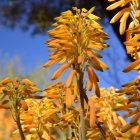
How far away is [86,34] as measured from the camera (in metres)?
0.84

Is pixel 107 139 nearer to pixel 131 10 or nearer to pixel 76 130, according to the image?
pixel 76 130

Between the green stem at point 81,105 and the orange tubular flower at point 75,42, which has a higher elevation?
the orange tubular flower at point 75,42

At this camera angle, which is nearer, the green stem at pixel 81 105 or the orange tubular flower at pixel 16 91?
the green stem at pixel 81 105

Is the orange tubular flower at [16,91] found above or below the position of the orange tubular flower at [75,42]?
below

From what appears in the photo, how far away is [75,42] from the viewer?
819 mm

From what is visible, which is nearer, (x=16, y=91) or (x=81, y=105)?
(x=81, y=105)

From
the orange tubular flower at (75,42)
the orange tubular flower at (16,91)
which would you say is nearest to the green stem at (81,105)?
the orange tubular flower at (75,42)

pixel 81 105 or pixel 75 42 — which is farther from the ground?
pixel 75 42

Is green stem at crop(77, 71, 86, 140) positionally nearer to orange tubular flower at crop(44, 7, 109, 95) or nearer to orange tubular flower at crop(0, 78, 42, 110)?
orange tubular flower at crop(44, 7, 109, 95)

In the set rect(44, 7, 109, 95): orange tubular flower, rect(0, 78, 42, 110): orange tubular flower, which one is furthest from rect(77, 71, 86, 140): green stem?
rect(0, 78, 42, 110): orange tubular flower

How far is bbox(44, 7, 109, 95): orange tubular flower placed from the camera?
0.80 m

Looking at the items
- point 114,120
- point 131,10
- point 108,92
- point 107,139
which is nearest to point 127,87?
point 107,139

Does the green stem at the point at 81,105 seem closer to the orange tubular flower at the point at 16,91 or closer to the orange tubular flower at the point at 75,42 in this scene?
the orange tubular flower at the point at 75,42

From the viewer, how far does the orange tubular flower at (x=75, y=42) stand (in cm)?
80
